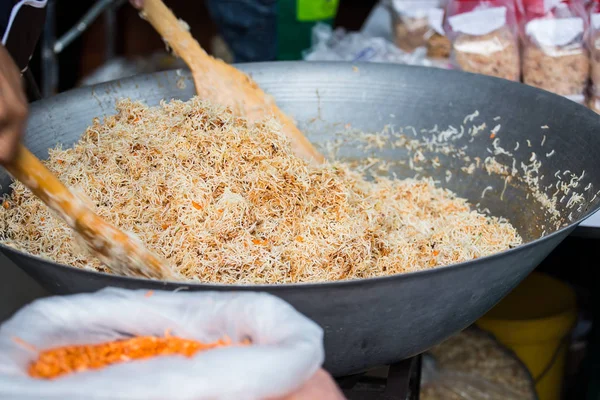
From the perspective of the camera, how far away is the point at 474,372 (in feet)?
6.41

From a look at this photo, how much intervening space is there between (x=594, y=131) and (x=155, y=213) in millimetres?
1041

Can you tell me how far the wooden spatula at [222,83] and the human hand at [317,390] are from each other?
1005mm

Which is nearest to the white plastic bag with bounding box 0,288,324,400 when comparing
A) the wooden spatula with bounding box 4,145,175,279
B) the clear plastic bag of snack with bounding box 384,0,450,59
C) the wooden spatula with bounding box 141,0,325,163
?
the wooden spatula with bounding box 4,145,175,279

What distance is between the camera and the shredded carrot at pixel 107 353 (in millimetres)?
767

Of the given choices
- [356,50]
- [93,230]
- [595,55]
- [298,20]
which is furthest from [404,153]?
[298,20]

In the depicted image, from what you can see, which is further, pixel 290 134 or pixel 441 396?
pixel 441 396

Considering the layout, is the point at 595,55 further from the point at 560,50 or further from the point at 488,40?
the point at 488,40

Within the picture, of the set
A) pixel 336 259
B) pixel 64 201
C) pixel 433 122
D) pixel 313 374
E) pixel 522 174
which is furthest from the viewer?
pixel 433 122

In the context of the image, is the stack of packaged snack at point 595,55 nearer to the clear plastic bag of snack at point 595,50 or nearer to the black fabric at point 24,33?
the clear plastic bag of snack at point 595,50

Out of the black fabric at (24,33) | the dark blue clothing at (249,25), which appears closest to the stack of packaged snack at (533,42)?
the dark blue clothing at (249,25)

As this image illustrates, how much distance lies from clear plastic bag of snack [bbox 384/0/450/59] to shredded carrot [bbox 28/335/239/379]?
1.95 meters

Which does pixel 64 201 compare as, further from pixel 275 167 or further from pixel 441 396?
pixel 441 396

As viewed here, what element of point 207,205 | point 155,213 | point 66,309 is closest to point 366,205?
point 207,205

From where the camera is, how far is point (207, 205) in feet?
4.51
